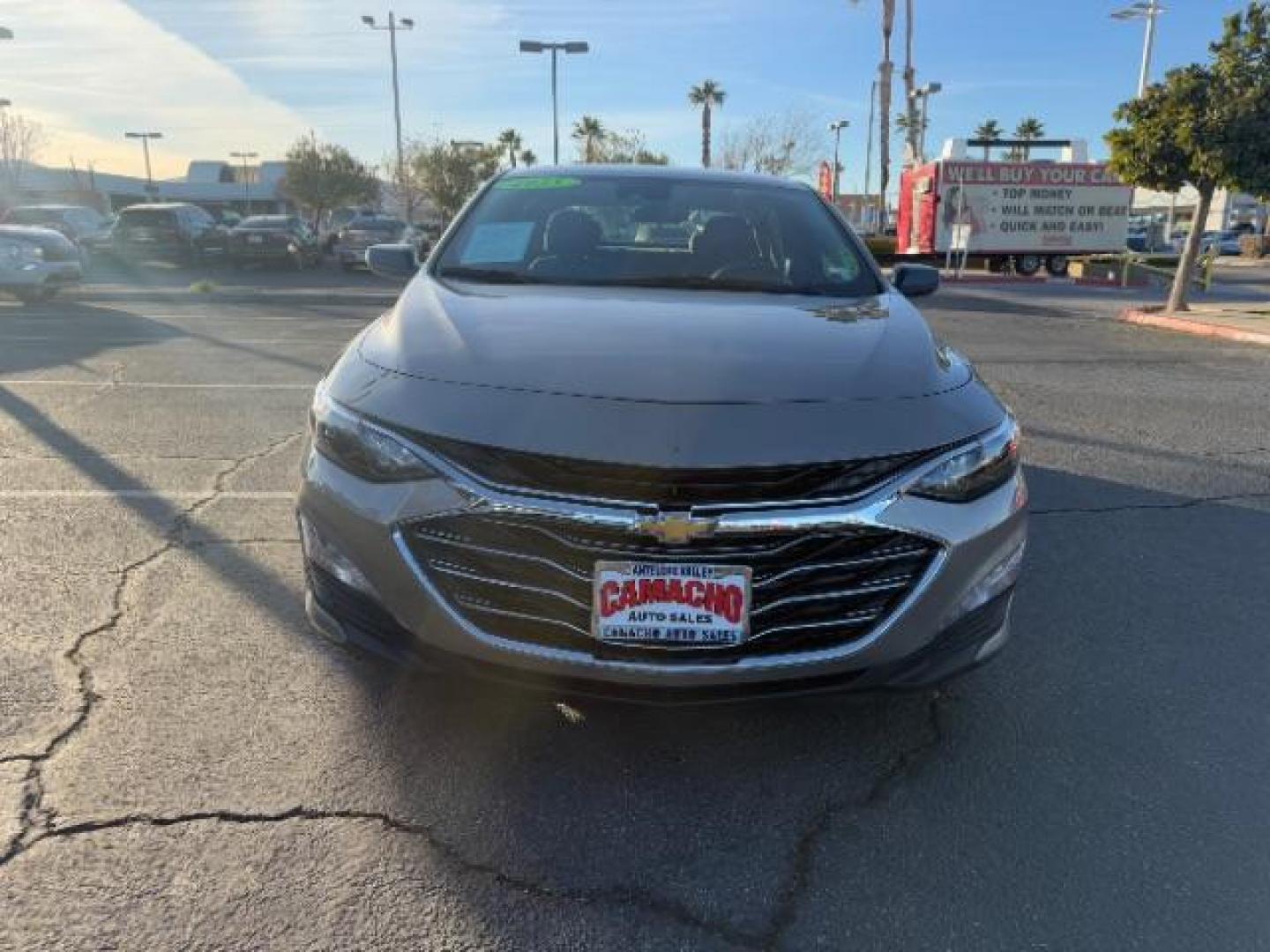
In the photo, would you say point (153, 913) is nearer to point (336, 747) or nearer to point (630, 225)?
point (336, 747)

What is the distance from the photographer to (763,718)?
114 inches

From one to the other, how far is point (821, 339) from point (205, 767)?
2.07 metres

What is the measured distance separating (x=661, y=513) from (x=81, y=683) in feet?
6.75

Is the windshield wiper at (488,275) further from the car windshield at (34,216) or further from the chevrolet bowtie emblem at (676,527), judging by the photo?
the car windshield at (34,216)

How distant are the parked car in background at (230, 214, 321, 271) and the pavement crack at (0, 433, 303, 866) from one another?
20123mm

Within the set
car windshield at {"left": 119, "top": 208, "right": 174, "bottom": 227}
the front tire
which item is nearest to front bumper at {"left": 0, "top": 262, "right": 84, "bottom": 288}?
car windshield at {"left": 119, "top": 208, "right": 174, "bottom": 227}

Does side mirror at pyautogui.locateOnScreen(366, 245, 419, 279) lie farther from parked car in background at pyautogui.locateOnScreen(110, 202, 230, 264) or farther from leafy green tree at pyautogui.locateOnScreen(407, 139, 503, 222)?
leafy green tree at pyautogui.locateOnScreen(407, 139, 503, 222)

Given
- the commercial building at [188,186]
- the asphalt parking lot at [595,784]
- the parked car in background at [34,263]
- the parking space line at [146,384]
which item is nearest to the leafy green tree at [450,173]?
the commercial building at [188,186]

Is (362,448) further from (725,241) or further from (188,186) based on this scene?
(188,186)

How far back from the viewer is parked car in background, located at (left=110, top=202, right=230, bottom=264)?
22203 mm

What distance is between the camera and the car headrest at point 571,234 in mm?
3766

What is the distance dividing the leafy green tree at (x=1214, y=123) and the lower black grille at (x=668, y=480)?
48.9 ft

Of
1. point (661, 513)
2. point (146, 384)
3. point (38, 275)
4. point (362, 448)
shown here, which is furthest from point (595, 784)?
point (38, 275)

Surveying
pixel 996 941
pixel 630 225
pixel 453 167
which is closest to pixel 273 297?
pixel 630 225
